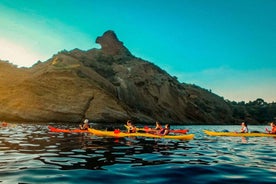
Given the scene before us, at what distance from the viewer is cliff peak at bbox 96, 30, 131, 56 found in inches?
6053

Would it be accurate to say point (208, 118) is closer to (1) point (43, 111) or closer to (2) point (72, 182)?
(1) point (43, 111)

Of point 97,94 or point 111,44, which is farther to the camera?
point 111,44

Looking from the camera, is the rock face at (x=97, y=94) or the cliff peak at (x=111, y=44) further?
the cliff peak at (x=111, y=44)

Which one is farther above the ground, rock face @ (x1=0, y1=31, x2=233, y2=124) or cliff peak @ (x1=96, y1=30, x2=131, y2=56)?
cliff peak @ (x1=96, y1=30, x2=131, y2=56)

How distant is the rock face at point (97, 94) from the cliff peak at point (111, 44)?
491 centimetres

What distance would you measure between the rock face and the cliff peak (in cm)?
491

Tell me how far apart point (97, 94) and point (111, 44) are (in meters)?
78.4

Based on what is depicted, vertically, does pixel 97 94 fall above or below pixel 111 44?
below

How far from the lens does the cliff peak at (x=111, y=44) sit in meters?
154

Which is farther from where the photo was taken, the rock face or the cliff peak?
the cliff peak

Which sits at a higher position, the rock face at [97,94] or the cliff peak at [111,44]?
the cliff peak at [111,44]

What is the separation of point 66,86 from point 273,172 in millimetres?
76901

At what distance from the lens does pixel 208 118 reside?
127812mm

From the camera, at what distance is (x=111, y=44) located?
158 meters
